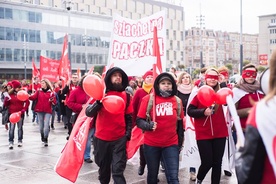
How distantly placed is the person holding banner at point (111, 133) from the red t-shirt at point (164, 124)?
33 cm

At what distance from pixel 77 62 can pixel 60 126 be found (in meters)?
55.9

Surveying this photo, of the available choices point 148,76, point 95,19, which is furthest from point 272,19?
point 148,76

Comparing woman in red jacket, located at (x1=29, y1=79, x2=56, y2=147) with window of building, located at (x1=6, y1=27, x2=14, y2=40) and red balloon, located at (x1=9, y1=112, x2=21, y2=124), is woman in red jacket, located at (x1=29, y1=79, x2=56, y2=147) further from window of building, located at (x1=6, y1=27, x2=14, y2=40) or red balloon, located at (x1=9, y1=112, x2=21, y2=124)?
Result: window of building, located at (x1=6, y1=27, x2=14, y2=40)

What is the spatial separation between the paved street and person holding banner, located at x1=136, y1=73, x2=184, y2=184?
155 cm

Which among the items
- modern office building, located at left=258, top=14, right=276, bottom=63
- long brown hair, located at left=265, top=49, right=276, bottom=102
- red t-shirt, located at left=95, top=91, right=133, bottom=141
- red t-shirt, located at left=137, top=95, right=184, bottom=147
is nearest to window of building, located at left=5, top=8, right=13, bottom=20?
red t-shirt, located at left=95, top=91, right=133, bottom=141

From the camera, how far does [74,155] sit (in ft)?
Answer: 18.6

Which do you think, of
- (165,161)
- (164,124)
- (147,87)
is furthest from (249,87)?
(147,87)

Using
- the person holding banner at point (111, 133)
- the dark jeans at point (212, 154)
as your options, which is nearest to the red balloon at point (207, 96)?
the dark jeans at point (212, 154)

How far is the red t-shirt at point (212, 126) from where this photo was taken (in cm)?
561

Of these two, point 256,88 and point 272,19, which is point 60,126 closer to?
point 256,88

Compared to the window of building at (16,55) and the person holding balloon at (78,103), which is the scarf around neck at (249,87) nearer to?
the person holding balloon at (78,103)

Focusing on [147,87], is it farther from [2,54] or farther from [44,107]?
[2,54]

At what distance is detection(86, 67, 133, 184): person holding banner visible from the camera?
5.32 m

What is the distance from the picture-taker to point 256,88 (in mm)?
5418
